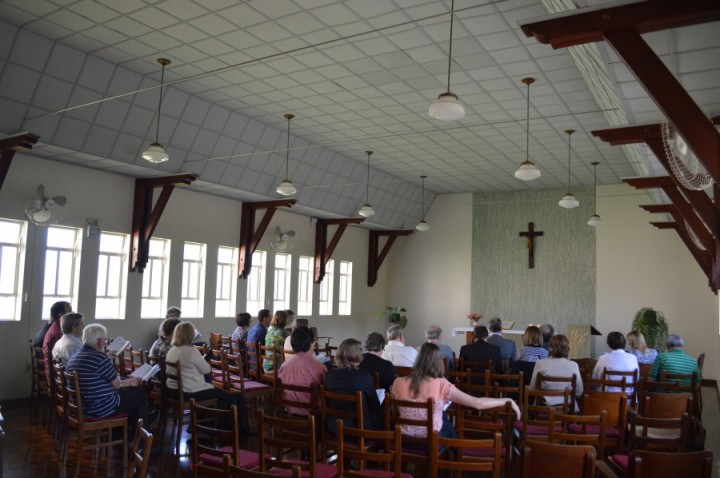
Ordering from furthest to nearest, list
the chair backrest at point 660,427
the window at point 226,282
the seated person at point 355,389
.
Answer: the window at point 226,282, the seated person at point 355,389, the chair backrest at point 660,427

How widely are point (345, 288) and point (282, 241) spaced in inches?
125

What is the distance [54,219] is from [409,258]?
1000 centimetres

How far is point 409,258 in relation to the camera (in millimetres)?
16438

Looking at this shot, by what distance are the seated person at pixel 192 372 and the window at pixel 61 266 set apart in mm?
3940

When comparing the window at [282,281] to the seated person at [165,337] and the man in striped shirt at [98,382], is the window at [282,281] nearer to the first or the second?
the seated person at [165,337]

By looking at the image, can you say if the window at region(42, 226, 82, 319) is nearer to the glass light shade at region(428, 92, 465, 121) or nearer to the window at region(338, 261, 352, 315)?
the glass light shade at region(428, 92, 465, 121)

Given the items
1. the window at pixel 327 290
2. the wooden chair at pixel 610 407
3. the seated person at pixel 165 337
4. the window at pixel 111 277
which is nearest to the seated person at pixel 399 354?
the wooden chair at pixel 610 407

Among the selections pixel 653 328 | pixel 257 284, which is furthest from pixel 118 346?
pixel 653 328

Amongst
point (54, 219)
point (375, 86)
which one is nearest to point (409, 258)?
point (375, 86)

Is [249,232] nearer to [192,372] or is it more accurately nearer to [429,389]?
[192,372]

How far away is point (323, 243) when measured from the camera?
47.0 feet

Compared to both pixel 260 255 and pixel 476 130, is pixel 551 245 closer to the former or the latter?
pixel 476 130

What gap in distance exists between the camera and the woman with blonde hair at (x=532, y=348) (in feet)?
22.1

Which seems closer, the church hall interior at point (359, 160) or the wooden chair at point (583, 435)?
the wooden chair at point (583, 435)
